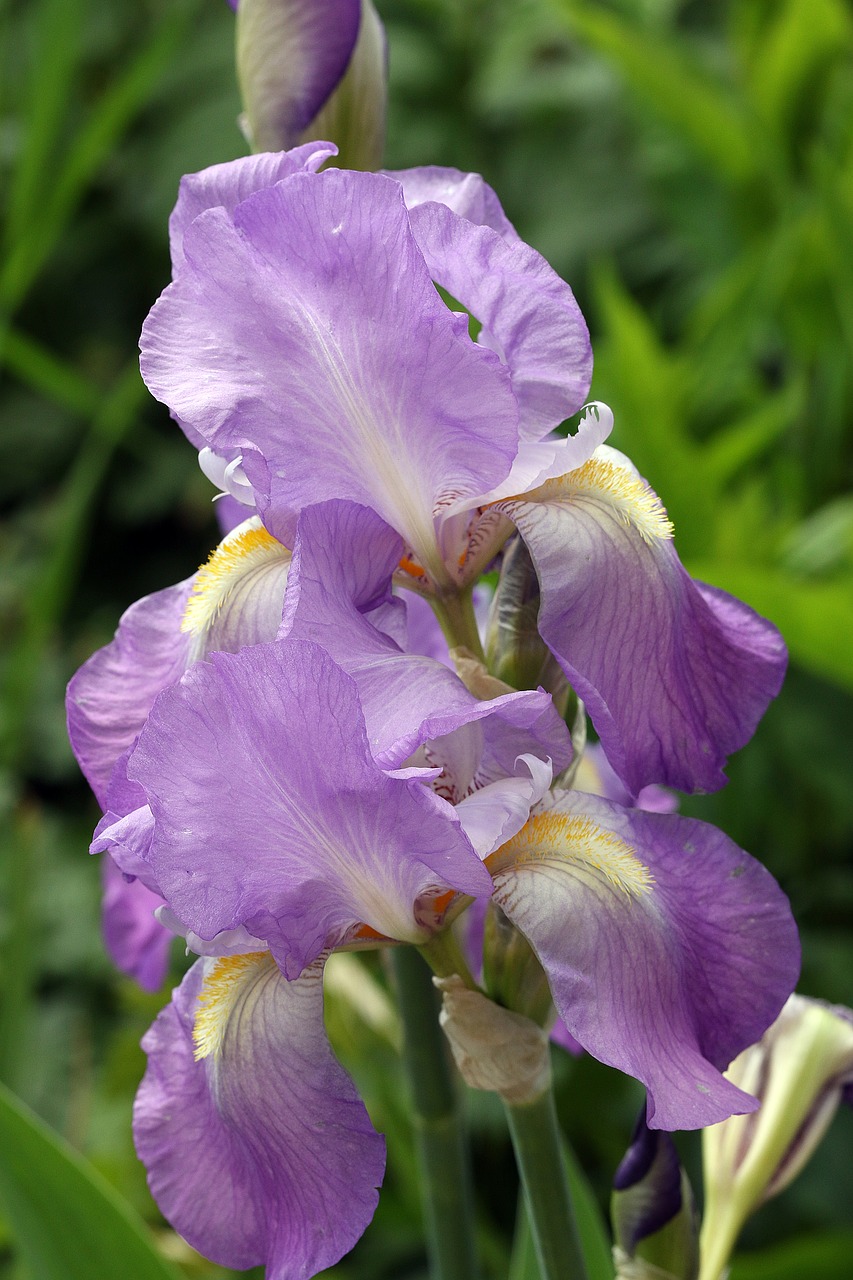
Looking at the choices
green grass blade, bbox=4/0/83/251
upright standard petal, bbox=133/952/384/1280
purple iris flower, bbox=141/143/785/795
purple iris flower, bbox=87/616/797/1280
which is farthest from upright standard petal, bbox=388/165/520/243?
green grass blade, bbox=4/0/83/251

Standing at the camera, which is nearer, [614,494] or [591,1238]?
[614,494]

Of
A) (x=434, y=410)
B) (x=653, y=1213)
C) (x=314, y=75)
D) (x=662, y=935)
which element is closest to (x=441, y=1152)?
(x=653, y=1213)

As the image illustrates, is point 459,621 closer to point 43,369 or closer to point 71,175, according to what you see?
point 71,175

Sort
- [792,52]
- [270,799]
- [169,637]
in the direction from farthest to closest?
[792,52]
[169,637]
[270,799]

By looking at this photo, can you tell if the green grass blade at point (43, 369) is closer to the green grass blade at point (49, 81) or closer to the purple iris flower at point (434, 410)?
the green grass blade at point (49, 81)

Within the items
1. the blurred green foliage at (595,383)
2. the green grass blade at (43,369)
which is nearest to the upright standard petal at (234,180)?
the blurred green foliage at (595,383)

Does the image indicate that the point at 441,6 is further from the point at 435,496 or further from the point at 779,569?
the point at 435,496

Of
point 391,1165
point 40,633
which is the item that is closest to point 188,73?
point 40,633

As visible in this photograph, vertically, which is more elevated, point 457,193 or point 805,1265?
point 457,193
